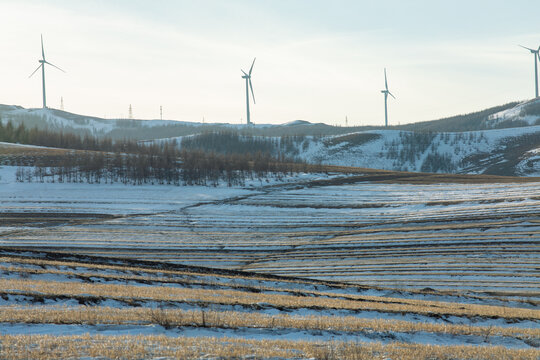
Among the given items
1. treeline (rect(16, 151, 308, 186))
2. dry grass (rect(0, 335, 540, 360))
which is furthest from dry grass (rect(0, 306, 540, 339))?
treeline (rect(16, 151, 308, 186))

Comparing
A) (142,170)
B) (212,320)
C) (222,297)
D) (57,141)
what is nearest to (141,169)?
(142,170)

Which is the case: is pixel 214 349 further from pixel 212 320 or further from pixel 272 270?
pixel 272 270

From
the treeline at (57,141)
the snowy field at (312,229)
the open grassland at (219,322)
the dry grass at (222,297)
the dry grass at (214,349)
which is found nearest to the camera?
the dry grass at (214,349)

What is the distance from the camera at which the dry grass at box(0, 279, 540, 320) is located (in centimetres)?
2350

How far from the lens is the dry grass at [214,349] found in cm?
1349

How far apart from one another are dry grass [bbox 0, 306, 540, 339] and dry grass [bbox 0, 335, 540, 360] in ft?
7.50

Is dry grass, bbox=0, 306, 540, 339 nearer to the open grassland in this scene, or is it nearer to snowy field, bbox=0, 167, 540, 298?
the open grassland

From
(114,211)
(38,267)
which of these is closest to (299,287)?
(38,267)

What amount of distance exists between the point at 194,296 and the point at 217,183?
8382 centimetres

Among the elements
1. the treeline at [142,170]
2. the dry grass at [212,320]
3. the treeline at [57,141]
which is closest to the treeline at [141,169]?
the treeline at [142,170]

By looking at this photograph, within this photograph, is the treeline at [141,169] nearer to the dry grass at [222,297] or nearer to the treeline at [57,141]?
the treeline at [57,141]

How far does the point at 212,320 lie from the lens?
62.0 feet

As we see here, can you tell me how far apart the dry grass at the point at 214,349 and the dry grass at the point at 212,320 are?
7.50 feet

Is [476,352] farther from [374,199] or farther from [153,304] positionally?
[374,199]
